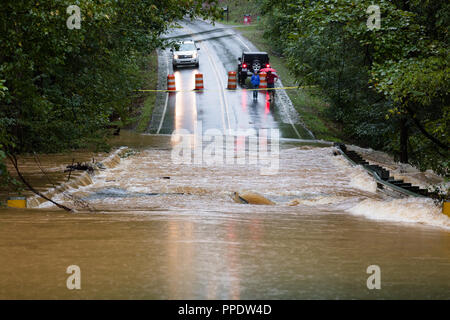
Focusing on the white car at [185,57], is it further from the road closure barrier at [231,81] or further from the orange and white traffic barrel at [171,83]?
the orange and white traffic barrel at [171,83]

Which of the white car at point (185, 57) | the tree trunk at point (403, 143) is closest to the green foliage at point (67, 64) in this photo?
the tree trunk at point (403, 143)

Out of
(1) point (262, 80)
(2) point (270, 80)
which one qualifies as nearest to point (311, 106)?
(2) point (270, 80)

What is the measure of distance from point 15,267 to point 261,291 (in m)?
2.58

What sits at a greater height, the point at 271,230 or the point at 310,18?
the point at 310,18

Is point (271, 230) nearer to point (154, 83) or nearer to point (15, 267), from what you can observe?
point (15, 267)

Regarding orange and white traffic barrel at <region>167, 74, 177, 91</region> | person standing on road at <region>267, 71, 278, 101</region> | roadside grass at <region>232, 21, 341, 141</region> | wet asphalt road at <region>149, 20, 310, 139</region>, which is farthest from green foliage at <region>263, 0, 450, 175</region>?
orange and white traffic barrel at <region>167, 74, 177, 91</region>

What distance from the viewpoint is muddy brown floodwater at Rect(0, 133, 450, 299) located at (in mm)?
6035

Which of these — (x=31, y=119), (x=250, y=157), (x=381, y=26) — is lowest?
(x=250, y=157)

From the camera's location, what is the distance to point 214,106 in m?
35.6

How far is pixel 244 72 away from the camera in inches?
1657

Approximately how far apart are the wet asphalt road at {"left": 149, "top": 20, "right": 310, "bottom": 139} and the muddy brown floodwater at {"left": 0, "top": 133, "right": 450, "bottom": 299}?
1638 centimetres

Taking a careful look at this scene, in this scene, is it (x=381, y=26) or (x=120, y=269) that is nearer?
(x=120, y=269)
